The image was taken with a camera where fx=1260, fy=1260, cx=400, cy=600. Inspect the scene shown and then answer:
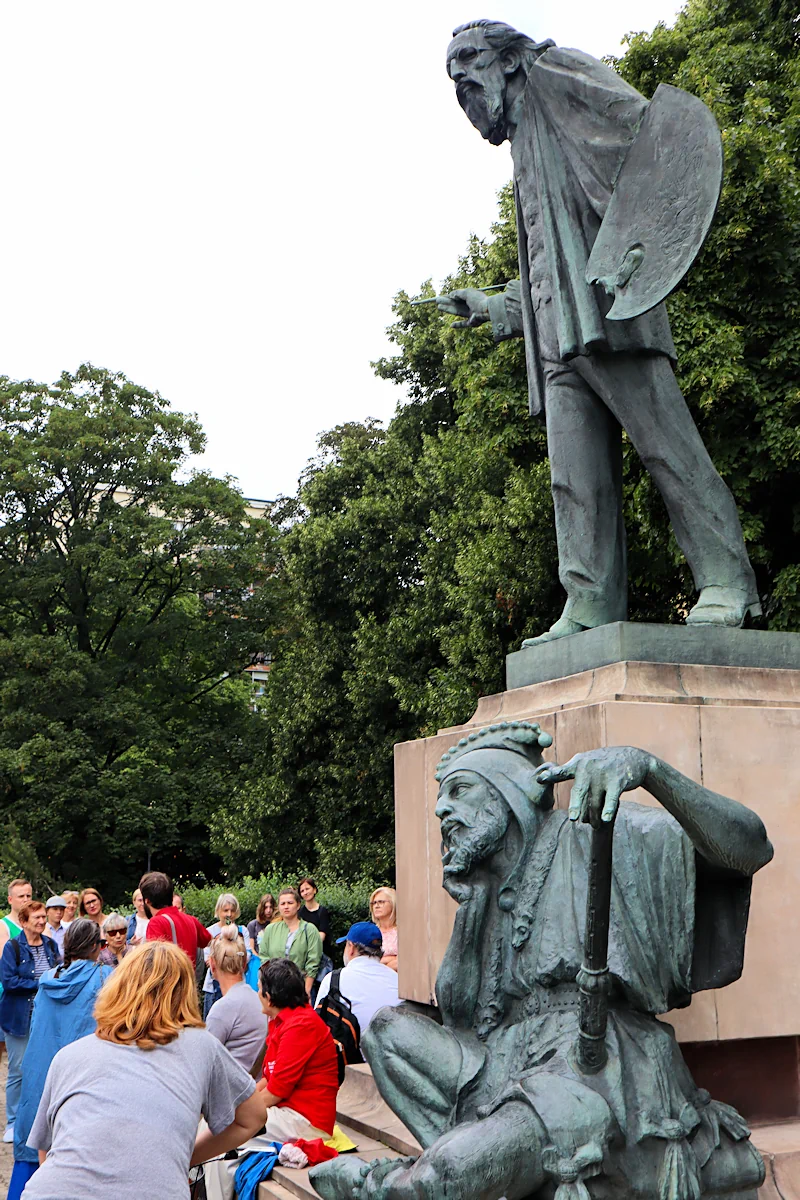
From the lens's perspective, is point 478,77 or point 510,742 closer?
point 510,742

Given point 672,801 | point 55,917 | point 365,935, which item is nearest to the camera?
point 672,801

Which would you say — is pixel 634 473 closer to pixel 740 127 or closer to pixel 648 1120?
pixel 740 127

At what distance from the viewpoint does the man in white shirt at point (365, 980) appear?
23.9ft

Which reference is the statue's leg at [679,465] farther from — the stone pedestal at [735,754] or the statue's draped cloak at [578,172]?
the stone pedestal at [735,754]

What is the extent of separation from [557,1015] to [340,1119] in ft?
9.43

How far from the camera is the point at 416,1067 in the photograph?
328cm

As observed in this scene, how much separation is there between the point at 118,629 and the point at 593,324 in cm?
2685

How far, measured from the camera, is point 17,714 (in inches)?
1066

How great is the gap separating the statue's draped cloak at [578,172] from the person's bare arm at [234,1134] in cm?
280

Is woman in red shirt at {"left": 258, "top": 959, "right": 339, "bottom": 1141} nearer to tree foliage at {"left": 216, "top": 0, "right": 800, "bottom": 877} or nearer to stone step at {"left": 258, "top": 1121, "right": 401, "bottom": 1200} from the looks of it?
stone step at {"left": 258, "top": 1121, "right": 401, "bottom": 1200}

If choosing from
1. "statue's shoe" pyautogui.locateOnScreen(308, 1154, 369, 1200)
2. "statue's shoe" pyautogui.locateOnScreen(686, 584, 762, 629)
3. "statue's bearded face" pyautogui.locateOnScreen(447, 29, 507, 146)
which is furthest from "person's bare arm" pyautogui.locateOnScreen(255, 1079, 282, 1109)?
"statue's bearded face" pyautogui.locateOnScreen(447, 29, 507, 146)

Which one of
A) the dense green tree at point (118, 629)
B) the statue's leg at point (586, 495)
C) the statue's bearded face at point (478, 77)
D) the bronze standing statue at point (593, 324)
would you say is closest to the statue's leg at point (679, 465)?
the bronze standing statue at point (593, 324)

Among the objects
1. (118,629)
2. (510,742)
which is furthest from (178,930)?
(118,629)

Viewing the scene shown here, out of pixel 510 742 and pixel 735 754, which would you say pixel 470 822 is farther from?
pixel 735 754
